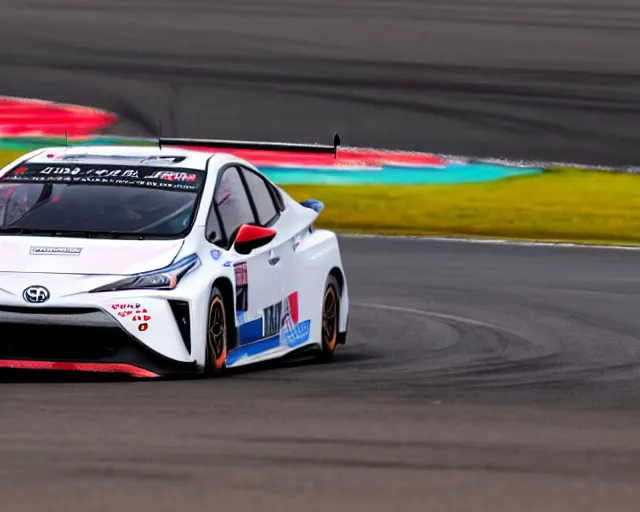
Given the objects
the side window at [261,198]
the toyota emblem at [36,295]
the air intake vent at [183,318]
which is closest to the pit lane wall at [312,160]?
the side window at [261,198]

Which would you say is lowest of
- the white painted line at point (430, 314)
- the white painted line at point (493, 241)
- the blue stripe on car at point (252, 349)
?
the white painted line at point (493, 241)

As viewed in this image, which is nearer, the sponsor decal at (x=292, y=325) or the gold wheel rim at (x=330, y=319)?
Result: the sponsor decal at (x=292, y=325)

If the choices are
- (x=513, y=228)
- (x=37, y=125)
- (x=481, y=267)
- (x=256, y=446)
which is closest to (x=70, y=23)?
(x=37, y=125)

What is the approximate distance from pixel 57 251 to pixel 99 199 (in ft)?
2.72

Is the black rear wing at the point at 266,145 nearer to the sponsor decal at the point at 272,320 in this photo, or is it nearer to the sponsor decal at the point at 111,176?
the sponsor decal at the point at 111,176

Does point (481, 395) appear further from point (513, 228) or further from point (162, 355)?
point (513, 228)

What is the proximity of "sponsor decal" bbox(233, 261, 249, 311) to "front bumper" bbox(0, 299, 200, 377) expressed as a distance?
668mm

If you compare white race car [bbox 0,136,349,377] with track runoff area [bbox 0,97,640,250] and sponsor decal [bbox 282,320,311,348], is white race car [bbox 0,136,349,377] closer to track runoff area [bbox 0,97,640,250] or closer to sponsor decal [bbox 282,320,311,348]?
sponsor decal [bbox 282,320,311,348]

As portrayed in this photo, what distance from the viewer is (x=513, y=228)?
18984 millimetres

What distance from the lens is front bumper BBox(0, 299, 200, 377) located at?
30.9 ft

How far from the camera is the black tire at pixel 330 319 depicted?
457 inches

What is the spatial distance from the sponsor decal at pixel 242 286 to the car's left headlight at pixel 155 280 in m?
0.47

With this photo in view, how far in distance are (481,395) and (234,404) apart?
126 centimetres

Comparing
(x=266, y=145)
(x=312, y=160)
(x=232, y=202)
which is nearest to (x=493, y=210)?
(x=312, y=160)
